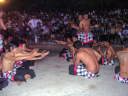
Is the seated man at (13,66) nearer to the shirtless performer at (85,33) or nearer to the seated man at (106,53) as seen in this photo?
the seated man at (106,53)

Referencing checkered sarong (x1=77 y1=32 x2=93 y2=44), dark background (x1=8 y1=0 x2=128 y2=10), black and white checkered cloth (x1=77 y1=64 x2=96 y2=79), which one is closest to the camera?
black and white checkered cloth (x1=77 y1=64 x2=96 y2=79)

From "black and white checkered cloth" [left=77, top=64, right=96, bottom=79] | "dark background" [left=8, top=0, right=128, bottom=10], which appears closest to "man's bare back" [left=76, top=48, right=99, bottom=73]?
"black and white checkered cloth" [left=77, top=64, right=96, bottom=79]

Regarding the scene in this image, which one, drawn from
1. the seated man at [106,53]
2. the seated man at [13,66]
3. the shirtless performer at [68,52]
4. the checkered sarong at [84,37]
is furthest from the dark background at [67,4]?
the seated man at [13,66]

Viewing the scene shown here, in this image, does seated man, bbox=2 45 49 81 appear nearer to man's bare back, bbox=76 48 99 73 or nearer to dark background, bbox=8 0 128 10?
man's bare back, bbox=76 48 99 73

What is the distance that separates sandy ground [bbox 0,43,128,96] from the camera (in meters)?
6.03

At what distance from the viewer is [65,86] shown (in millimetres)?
6430

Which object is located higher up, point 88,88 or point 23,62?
point 23,62

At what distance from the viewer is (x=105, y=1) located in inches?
758

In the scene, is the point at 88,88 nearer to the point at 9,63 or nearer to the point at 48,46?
the point at 9,63

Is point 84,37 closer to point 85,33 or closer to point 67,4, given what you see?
point 85,33

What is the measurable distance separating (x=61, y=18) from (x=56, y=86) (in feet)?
25.6

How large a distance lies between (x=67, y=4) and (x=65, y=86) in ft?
47.2

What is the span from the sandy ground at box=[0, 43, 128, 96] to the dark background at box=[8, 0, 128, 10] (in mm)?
11826

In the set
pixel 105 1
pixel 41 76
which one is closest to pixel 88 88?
pixel 41 76
